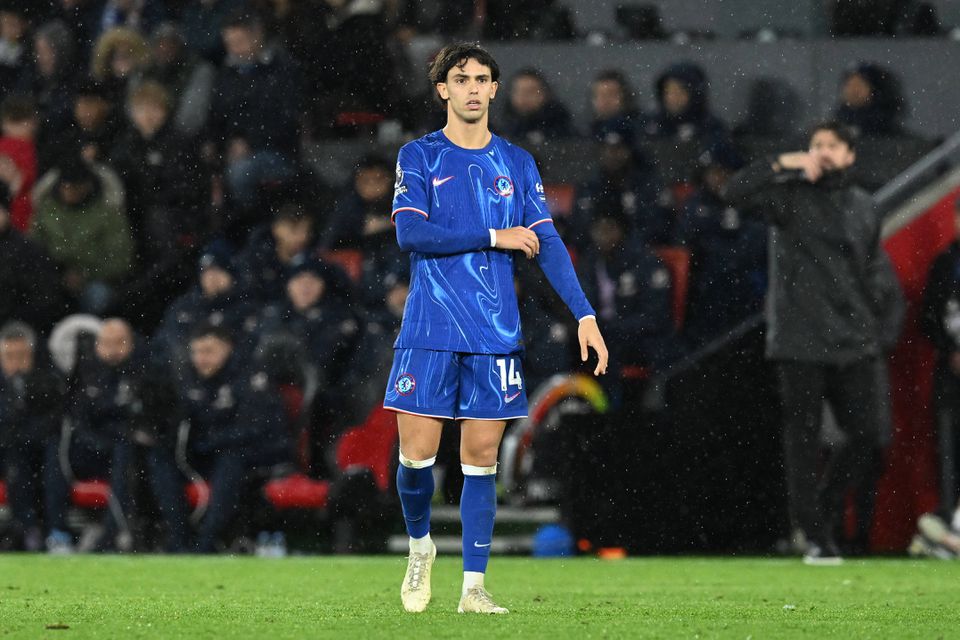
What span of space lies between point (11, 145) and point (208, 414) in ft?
13.1

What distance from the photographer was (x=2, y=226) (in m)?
12.8

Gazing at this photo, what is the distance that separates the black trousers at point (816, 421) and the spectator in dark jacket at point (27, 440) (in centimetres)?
463

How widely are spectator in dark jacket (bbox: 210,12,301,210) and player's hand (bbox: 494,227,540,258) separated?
25.6 ft

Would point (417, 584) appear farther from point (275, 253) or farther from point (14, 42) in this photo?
point (14, 42)

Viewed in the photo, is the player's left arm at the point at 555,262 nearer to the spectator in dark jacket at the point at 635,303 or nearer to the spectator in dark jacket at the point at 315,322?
the spectator in dark jacket at the point at 635,303

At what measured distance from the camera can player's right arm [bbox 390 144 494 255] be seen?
19.5 feet

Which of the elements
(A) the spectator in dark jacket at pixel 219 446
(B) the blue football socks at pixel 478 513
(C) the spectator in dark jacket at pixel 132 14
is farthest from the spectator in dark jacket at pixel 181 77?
(B) the blue football socks at pixel 478 513

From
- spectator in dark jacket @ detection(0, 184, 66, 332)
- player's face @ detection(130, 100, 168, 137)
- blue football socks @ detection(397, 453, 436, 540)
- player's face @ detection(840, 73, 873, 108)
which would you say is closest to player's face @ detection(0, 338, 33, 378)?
spectator in dark jacket @ detection(0, 184, 66, 332)

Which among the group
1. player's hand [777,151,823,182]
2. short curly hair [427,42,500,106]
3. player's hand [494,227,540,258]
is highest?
player's hand [777,151,823,182]

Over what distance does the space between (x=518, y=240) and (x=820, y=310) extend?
4.01 metres

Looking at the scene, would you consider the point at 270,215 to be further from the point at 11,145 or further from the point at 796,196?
the point at 796,196

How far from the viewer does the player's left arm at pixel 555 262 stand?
5980mm

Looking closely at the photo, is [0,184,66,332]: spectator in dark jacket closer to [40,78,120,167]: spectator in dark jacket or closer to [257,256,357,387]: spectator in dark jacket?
[40,78,120,167]: spectator in dark jacket

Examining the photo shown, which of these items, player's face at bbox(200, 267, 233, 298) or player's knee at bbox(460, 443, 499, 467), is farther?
player's face at bbox(200, 267, 233, 298)
